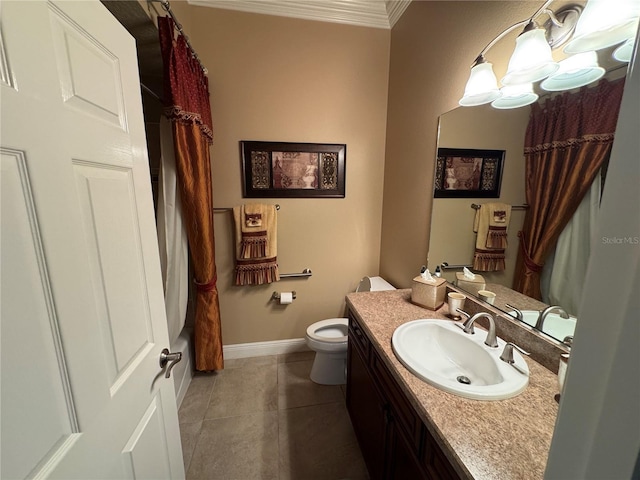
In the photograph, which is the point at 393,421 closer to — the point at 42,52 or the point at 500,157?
the point at 500,157

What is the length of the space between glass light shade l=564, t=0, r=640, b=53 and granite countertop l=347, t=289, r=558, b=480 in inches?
42.4

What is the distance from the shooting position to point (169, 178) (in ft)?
5.15

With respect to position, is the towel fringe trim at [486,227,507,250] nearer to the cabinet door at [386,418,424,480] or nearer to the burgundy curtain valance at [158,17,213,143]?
the cabinet door at [386,418,424,480]

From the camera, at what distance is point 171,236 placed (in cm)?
163

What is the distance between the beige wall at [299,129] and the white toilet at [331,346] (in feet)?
0.90

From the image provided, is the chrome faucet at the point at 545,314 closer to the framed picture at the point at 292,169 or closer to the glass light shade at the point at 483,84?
the glass light shade at the point at 483,84

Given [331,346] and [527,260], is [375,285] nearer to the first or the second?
[331,346]

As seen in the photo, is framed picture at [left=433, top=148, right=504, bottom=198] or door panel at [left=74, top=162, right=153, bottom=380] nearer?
→ door panel at [left=74, top=162, right=153, bottom=380]

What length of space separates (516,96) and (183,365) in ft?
8.34

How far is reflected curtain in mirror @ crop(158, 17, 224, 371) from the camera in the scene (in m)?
1.31

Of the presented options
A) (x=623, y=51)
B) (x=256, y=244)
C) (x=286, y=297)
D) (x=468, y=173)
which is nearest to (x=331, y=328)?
(x=286, y=297)

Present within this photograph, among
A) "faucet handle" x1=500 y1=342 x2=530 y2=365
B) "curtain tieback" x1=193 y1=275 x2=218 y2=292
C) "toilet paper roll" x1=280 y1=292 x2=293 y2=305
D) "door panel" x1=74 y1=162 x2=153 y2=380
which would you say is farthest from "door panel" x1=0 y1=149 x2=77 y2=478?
"toilet paper roll" x1=280 y1=292 x2=293 y2=305

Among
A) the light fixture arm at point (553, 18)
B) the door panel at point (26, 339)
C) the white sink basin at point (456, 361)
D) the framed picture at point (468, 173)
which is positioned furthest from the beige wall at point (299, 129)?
the door panel at point (26, 339)

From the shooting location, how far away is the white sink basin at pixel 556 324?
2.94 feet
